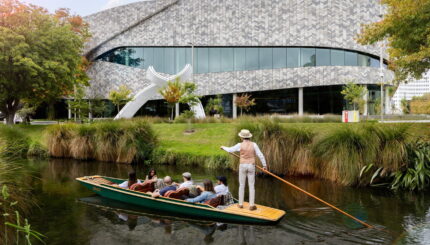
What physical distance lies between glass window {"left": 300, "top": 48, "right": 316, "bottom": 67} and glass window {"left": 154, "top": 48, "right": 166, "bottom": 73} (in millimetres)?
17480

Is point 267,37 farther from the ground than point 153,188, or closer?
farther from the ground

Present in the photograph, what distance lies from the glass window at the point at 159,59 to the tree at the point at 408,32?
31064mm

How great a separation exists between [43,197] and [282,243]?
26.2 feet

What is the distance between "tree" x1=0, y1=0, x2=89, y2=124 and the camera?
2477cm

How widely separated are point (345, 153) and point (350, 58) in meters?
30.3

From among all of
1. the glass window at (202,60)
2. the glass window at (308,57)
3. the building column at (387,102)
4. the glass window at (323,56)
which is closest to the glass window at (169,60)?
the glass window at (202,60)

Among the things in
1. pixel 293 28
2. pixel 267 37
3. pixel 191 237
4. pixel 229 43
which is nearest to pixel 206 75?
pixel 229 43

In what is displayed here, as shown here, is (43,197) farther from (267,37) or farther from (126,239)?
(267,37)

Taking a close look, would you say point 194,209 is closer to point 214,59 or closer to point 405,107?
point 214,59

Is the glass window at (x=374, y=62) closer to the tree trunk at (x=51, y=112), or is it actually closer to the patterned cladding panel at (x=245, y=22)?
the patterned cladding panel at (x=245, y=22)

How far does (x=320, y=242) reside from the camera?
7.11 metres

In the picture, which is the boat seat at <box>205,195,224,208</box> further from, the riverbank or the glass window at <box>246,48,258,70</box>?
the glass window at <box>246,48,258,70</box>

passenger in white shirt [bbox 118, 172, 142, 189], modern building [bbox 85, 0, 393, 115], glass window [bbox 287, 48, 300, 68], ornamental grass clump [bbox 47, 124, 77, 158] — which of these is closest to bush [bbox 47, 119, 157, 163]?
ornamental grass clump [bbox 47, 124, 77, 158]

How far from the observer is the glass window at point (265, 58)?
39.9m
